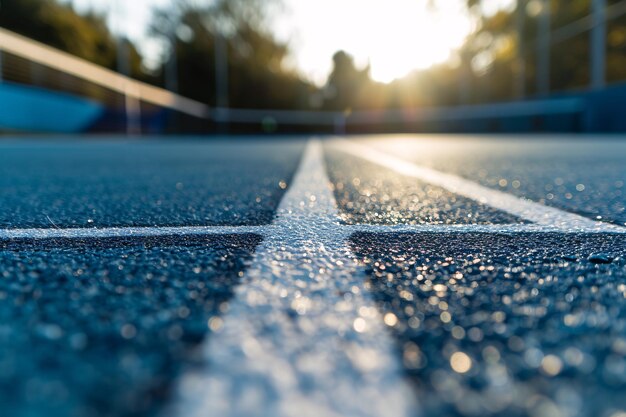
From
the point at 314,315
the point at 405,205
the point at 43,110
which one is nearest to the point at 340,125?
the point at 43,110

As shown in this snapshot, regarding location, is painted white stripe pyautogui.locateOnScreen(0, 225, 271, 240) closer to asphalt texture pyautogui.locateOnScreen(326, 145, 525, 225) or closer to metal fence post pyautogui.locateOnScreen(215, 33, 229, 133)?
asphalt texture pyautogui.locateOnScreen(326, 145, 525, 225)

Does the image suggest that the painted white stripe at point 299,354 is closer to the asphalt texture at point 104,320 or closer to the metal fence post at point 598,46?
the asphalt texture at point 104,320

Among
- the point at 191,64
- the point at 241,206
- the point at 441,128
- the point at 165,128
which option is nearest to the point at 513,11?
the point at 441,128

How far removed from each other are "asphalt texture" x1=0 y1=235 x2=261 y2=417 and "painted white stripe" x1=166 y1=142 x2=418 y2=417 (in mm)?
32

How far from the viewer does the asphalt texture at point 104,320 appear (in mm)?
470

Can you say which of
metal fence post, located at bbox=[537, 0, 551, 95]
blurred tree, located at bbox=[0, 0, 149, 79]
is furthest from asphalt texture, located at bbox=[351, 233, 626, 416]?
blurred tree, located at bbox=[0, 0, 149, 79]

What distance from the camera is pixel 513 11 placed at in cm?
2019

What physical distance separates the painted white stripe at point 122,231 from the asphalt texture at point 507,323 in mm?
341

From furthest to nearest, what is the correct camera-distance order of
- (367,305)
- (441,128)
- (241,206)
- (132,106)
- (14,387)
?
(441,128)
(132,106)
(241,206)
(367,305)
(14,387)

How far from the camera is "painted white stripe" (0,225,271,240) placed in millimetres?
1204

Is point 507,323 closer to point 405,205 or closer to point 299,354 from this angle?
point 299,354

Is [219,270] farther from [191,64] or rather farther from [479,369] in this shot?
[191,64]

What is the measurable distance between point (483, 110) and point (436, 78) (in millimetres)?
7176

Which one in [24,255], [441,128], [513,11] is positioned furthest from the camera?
[441,128]
